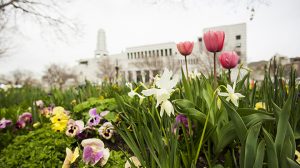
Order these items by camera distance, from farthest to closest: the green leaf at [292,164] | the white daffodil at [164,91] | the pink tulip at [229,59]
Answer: the pink tulip at [229,59]
the white daffodil at [164,91]
the green leaf at [292,164]

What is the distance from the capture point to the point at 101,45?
58625 mm

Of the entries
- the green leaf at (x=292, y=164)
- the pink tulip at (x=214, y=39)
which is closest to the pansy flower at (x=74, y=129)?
the pink tulip at (x=214, y=39)

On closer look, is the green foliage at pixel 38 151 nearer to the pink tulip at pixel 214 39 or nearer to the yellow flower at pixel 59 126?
the yellow flower at pixel 59 126

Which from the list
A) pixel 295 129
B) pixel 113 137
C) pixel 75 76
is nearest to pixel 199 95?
pixel 295 129

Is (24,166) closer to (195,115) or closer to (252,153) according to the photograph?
(195,115)

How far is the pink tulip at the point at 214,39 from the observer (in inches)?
46.8

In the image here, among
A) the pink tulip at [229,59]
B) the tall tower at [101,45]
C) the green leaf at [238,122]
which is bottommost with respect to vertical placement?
the green leaf at [238,122]

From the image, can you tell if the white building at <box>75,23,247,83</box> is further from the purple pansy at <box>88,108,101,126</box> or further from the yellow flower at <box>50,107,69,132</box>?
the purple pansy at <box>88,108,101,126</box>

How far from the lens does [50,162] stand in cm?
139

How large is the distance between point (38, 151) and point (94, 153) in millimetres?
535

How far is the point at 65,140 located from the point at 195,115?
1035 mm

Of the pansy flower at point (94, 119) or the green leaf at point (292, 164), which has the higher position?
the green leaf at point (292, 164)

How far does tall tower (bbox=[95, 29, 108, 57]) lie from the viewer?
58.1 metres

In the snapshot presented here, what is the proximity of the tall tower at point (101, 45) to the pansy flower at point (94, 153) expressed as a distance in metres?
58.7
